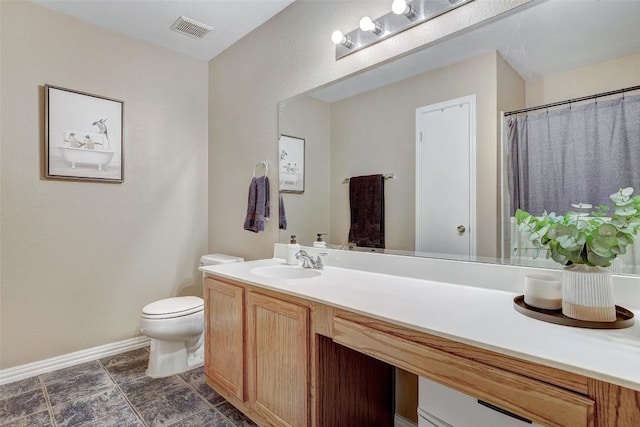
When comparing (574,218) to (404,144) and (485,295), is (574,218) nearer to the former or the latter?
(485,295)

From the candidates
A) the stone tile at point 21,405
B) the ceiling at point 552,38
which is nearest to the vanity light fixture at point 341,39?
the ceiling at point 552,38

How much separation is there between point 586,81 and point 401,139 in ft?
2.47

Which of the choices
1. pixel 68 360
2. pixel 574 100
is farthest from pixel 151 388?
pixel 574 100

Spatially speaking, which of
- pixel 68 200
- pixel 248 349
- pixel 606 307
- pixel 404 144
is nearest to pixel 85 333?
pixel 68 200

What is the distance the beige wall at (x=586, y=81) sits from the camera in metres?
1.11

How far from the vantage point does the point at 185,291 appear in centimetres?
300

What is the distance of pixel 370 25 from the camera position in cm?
169

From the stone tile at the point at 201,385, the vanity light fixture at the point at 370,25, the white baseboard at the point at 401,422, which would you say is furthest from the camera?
the stone tile at the point at 201,385

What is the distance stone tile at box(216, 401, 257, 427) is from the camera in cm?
172

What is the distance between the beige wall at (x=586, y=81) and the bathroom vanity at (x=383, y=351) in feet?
2.60

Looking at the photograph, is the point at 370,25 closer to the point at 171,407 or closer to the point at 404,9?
the point at 404,9

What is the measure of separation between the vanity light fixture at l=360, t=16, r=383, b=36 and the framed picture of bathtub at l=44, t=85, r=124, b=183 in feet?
6.68

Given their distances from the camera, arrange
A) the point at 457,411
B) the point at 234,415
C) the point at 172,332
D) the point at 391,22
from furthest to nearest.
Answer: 1. the point at 172,332
2. the point at 234,415
3. the point at 391,22
4. the point at 457,411

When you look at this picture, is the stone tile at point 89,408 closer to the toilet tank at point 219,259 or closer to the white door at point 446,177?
the toilet tank at point 219,259
